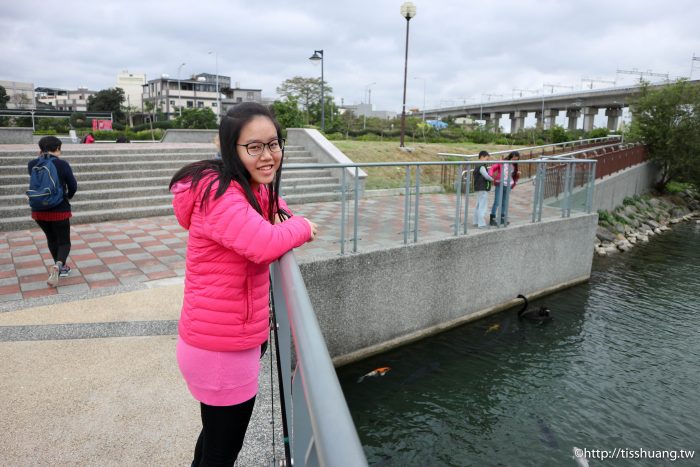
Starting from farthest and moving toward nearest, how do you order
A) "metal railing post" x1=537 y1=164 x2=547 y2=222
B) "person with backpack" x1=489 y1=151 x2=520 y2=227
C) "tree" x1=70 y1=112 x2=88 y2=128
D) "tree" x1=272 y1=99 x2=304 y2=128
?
1. "tree" x1=70 y1=112 x2=88 y2=128
2. "tree" x1=272 y1=99 x2=304 y2=128
3. "metal railing post" x1=537 y1=164 x2=547 y2=222
4. "person with backpack" x1=489 y1=151 x2=520 y2=227

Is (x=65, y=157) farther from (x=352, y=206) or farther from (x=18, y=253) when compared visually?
(x=352, y=206)

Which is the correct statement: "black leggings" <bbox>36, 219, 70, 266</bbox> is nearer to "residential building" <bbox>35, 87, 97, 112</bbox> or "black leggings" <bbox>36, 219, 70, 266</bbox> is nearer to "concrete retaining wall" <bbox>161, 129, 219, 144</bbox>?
"concrete retaining wall" <bbox>161, 129, 219, 144</bbox>

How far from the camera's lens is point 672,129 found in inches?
946

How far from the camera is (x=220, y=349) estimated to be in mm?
1688

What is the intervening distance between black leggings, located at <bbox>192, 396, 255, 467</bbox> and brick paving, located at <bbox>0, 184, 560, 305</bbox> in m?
4.23

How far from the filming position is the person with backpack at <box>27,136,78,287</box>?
5.57 m

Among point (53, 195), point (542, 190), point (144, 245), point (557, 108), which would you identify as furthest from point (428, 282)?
point (557, 108)

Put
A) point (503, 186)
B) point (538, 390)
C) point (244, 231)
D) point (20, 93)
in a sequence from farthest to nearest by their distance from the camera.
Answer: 1. point (20, 93)
2. point (503, 186)
3. point (538, 390)
4. point (244, 231)

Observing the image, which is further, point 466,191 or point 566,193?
point 566,193

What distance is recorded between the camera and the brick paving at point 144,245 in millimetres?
5988

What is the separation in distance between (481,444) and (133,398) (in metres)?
3.99

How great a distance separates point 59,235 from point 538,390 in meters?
6.65

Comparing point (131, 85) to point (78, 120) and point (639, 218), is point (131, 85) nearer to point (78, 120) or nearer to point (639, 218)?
point (78, 120)

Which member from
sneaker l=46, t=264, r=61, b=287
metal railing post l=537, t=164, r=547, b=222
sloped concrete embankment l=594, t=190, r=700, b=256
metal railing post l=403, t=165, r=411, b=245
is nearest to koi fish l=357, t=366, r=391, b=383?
metal railing post l=403, t=165, r=411, b=245
